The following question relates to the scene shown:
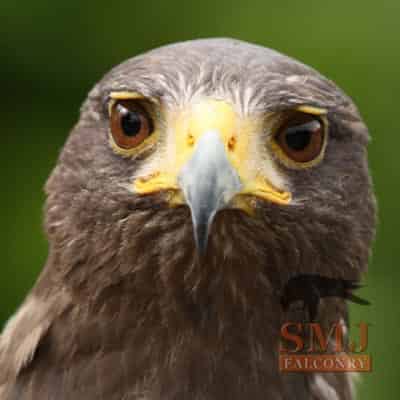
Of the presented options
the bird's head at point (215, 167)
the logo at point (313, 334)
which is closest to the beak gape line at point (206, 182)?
the bird's head at point (215, 167)

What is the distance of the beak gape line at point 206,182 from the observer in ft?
8.59

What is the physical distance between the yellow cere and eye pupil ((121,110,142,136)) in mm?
101

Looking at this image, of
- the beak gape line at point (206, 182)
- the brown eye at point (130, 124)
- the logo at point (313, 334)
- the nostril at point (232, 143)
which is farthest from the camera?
the logo at point (313, 334)

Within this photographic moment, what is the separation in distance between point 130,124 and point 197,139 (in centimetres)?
29

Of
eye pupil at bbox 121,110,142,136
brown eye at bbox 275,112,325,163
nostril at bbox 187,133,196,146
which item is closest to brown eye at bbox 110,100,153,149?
eye pupil at bbox 121,110,142,136

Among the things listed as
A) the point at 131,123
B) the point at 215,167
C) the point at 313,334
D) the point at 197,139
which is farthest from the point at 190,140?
the point at 313,334

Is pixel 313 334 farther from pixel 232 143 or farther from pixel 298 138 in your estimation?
pixel 232 143

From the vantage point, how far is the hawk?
2859 mm

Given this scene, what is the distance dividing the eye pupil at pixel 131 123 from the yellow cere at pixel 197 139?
0.33ft

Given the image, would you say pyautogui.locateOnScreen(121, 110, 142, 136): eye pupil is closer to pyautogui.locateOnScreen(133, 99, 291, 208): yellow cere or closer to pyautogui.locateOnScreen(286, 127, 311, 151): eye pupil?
pyautogui.locateOnScreen(133, 99, 291, 208): yellow cere

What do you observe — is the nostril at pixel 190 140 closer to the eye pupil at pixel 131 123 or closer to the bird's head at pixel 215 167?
the bird's head at pixel 215 167

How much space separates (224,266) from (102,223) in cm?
34

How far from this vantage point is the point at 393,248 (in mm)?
5004

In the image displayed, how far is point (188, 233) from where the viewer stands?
284 centimetres
